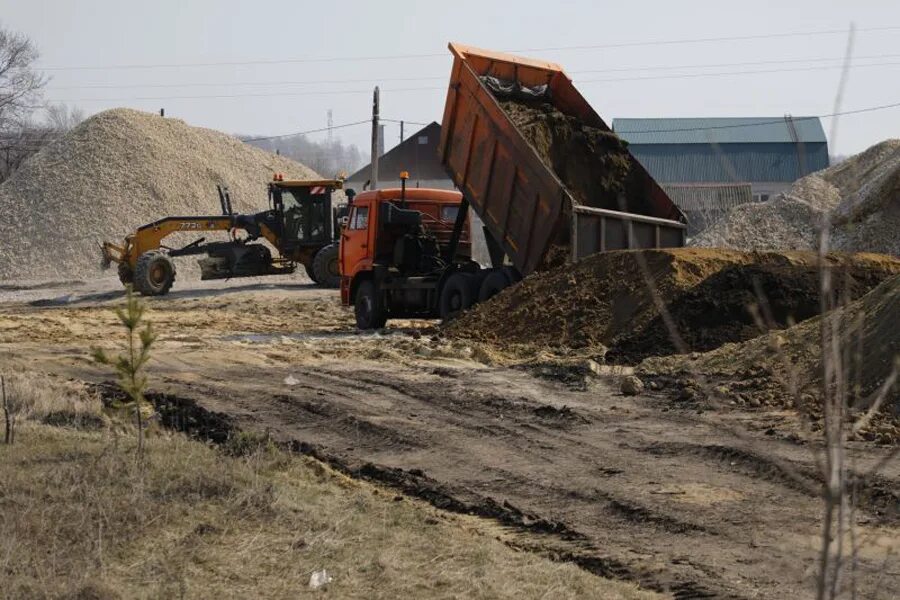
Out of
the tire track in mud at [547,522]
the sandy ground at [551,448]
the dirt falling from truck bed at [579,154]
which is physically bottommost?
the tire track in mud at [547,522]

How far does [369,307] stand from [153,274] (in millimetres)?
12553

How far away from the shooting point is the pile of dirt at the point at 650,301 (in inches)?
605

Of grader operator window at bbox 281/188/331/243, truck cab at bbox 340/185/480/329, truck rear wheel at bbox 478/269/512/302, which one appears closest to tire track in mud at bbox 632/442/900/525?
truck rear wheel at bbox 478/269/512/302

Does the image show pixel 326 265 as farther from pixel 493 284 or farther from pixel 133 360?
pixel 133 360

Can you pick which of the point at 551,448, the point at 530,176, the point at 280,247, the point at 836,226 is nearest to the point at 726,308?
the point at 530,176

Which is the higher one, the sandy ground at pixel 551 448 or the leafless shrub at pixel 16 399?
the leafless shrub at pixel 16 399

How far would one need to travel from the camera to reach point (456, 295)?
1958 cm

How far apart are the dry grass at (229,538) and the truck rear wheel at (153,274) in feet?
76.8

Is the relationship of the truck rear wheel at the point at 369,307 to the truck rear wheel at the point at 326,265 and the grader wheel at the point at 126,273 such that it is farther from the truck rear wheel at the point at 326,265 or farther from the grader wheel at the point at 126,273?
the grader wheel at the point at 126,273

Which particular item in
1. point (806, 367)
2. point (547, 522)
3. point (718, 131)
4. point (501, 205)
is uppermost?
point (718, 131)

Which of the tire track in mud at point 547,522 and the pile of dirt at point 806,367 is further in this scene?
the pile of dirt at point 806,367

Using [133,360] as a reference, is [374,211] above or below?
above

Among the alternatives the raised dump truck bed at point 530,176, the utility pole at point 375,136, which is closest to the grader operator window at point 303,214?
the utility pole at point 375,136

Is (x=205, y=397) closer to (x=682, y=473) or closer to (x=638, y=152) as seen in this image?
(x=682, y=473)
